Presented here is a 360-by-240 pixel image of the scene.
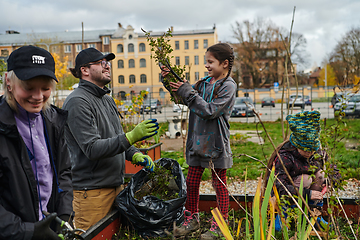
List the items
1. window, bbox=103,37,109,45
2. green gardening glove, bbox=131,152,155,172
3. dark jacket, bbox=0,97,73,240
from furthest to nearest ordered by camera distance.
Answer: window, bbox=103,37,109,45, green gardening glove, bbox=131,152,155,172, dark jacket, bbox=0,97,73,240

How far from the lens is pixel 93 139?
215 centimetres

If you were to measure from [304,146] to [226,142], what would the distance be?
2.09 ft

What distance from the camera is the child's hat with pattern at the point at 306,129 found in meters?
2.35

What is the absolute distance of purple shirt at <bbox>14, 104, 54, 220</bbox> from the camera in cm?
147

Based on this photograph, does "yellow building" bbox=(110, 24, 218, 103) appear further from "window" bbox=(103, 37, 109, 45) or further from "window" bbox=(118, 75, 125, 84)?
"window" bbox=(103, 37, 109, 45)

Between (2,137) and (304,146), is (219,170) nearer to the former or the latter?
(304,146)

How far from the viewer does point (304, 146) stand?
96.5 inches

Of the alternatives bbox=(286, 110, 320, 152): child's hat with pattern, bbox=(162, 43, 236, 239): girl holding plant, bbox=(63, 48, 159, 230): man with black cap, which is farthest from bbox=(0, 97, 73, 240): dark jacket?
bbox=(286, 110, 320, 152): child's hat with pattern

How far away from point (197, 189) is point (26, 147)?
1.60 metres

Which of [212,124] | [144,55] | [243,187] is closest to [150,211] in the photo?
[212,124]

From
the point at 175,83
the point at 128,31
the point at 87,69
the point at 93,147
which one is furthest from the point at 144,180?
the point at 128,31

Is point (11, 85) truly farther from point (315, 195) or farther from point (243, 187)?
point (243, 187)

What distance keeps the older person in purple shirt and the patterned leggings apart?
1303 mm

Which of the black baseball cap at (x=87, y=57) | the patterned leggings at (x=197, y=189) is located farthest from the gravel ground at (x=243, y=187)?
the black baseball cap at (x=87, y=57)
